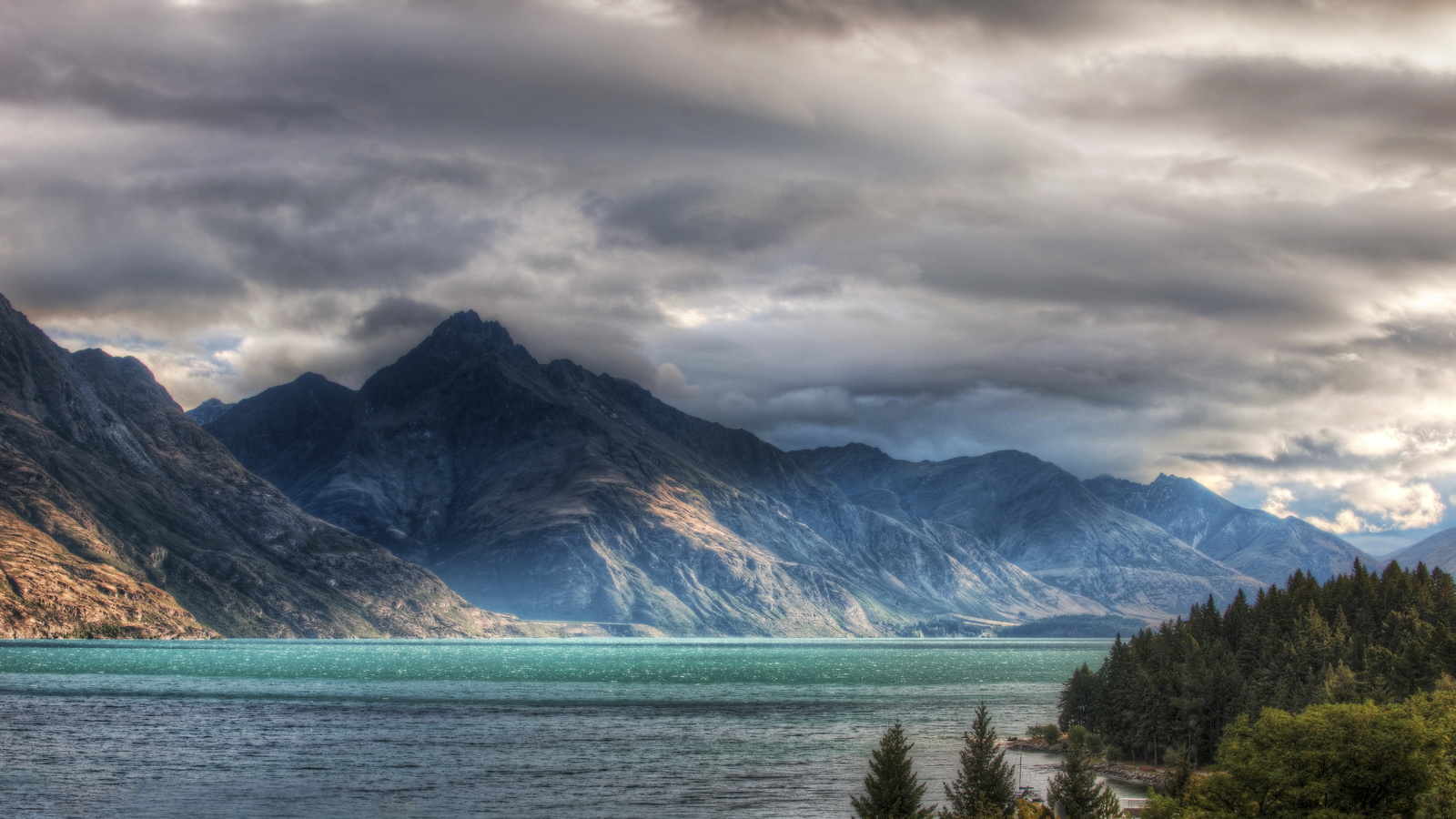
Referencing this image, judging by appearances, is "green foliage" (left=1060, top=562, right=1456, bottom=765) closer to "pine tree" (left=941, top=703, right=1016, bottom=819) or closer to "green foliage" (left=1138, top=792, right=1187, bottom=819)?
"green foliage" (left=1138, top=792, right=1187, bottom=819)

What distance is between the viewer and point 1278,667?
16350 centimetres

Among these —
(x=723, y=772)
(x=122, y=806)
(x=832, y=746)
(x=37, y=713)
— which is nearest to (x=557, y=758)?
(x=723, y=772)

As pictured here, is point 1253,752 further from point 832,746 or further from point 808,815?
point 832,746

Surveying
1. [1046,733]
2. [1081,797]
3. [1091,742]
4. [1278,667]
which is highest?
[1081,797]

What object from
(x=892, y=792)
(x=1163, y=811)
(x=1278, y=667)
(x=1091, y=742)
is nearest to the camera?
(x=892, y=792)

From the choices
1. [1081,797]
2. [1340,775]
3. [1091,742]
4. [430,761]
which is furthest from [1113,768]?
[430,761]

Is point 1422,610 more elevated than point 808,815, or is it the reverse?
point 1422,610

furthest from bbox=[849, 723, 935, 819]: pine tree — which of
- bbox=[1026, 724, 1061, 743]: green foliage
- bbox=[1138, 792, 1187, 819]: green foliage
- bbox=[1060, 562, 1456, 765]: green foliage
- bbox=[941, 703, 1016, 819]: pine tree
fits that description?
bbox=[1026, 724, 1061, 743]: green foliage

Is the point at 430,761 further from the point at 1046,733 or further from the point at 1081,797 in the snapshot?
the point at 1046,733

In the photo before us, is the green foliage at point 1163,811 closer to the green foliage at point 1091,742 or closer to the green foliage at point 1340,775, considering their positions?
the green foliage at point 1340,775

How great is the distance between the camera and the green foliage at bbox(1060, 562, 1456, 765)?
5615 inches

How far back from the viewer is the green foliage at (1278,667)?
14262cm

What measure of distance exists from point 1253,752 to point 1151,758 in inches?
2911

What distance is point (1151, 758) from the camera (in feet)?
524
